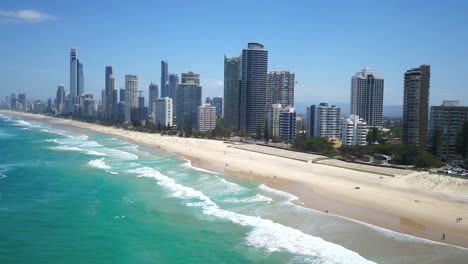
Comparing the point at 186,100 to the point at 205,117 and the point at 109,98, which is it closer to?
the point at 205,117

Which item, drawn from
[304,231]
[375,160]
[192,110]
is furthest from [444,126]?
[192,110]

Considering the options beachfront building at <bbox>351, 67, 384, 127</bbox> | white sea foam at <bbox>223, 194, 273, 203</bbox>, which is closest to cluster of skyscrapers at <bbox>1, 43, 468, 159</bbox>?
beachfront building at <bbox>351, 67, 384, 127</bbox>

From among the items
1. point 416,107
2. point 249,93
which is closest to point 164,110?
point 249,93

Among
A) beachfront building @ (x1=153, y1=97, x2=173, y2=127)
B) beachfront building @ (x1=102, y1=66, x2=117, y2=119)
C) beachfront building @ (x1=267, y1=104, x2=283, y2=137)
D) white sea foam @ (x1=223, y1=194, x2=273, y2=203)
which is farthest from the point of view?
beachfront building @ (x1=102, y1=66, x2=117, y2=119)

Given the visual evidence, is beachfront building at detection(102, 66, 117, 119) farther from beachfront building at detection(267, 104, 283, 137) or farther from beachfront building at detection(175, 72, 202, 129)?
beachfront building at detection(267, 104, 283, 137)

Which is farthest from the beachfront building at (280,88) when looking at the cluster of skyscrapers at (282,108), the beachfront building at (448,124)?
the beachfront building at (448,124)

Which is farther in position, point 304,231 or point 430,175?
point 430,175

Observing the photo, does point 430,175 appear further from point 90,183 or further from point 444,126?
point 90,183
